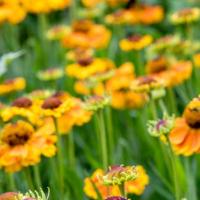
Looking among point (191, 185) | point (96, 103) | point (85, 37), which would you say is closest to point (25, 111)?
point (96, 103)

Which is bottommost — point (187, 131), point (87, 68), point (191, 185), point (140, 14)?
point (191, 185)

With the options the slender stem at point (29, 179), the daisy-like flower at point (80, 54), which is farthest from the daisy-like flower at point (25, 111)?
the daisy-like flower at point (80, 54)

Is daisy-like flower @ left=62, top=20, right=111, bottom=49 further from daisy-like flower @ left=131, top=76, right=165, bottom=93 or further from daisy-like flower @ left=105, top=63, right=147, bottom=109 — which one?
daisy-like flower @ left=131, top=76, right=165, bottom=93

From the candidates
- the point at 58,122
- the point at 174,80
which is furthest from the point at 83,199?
the point at 174,80

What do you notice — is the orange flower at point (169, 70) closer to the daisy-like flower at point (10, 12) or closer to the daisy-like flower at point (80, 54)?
the daisy-like flower at point (80, 54)

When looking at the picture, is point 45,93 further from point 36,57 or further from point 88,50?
point 36,57

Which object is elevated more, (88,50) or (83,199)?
(88,50)

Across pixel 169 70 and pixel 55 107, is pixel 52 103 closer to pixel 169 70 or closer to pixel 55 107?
pixel 55 107
